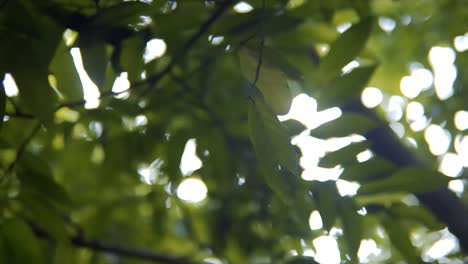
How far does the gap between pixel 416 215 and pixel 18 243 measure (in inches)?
22.7

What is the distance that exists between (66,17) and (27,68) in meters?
0.10

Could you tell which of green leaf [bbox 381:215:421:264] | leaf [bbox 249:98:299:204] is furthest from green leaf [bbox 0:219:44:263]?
green leaf [bbox 381:215:421:264]

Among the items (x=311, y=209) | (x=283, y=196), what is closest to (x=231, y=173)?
(x=311, y=209)

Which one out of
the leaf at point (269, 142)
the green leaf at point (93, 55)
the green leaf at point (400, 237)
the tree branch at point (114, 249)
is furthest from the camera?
the tree branch at point (114, 249)

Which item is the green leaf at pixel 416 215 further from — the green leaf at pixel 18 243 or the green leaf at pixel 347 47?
the green leaf at pixel 18 243

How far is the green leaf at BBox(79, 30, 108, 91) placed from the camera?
771 millimetres

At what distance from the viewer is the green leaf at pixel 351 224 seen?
0.81m

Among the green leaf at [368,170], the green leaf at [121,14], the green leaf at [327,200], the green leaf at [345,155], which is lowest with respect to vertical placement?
the green leaf at [327,200]

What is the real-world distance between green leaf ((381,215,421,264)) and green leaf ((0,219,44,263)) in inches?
20.1

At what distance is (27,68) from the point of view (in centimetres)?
72

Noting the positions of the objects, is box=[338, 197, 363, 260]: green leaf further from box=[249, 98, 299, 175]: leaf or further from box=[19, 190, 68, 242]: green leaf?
box=[19, 190, 68, 242]: green leaf

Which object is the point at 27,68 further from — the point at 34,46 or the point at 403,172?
the point at 403,172

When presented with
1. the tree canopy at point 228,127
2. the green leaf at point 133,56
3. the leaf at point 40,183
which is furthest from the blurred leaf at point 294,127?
the leaf at point 40,183

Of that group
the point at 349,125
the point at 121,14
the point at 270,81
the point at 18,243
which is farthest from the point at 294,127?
the point at 18,243
